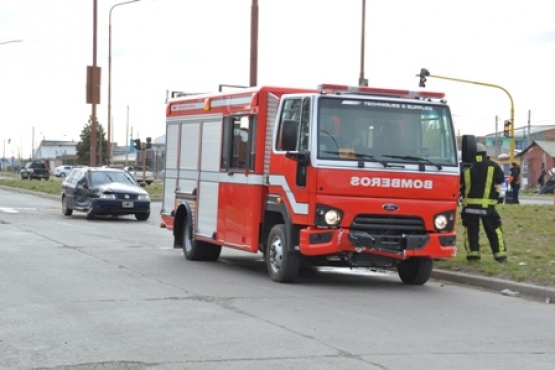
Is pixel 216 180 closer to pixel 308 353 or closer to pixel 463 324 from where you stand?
pixel 463 324

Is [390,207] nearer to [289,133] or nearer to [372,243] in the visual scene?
[372,243]

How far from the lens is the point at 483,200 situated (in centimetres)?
1552

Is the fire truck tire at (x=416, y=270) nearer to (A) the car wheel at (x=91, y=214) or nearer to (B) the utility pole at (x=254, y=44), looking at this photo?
(B) the utility pole at (x=254, y=44)

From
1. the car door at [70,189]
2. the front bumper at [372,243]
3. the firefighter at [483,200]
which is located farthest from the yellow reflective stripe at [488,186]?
the car door at [70,189]

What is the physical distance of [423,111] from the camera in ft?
44.8

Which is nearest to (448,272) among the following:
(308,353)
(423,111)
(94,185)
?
(423,111)

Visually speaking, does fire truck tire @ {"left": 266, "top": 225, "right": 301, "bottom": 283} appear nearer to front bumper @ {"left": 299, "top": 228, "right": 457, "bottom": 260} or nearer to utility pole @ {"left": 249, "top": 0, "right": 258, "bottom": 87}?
front bumper @ {"left": 299, "top": 228, "right": 457, "bottom": 260}

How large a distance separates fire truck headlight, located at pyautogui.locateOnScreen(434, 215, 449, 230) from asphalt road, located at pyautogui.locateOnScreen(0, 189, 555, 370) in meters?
0.90

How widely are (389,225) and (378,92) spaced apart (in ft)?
5.98

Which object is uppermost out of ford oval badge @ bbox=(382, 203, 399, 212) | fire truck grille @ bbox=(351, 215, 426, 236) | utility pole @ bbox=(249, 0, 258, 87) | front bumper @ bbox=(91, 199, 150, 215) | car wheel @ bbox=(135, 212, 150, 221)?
utility pole @ bbox=(249, 0, 258, 87)

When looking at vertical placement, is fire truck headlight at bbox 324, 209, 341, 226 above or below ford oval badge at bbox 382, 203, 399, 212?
below

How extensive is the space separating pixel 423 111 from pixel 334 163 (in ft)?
5.13

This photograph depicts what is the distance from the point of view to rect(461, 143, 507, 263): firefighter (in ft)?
50.8

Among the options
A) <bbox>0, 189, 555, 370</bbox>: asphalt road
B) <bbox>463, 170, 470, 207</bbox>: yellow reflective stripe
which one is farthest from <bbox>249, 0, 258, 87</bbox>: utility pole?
<bbox>463, 170, 470, 207</bbox>: yellow reflective stripe
